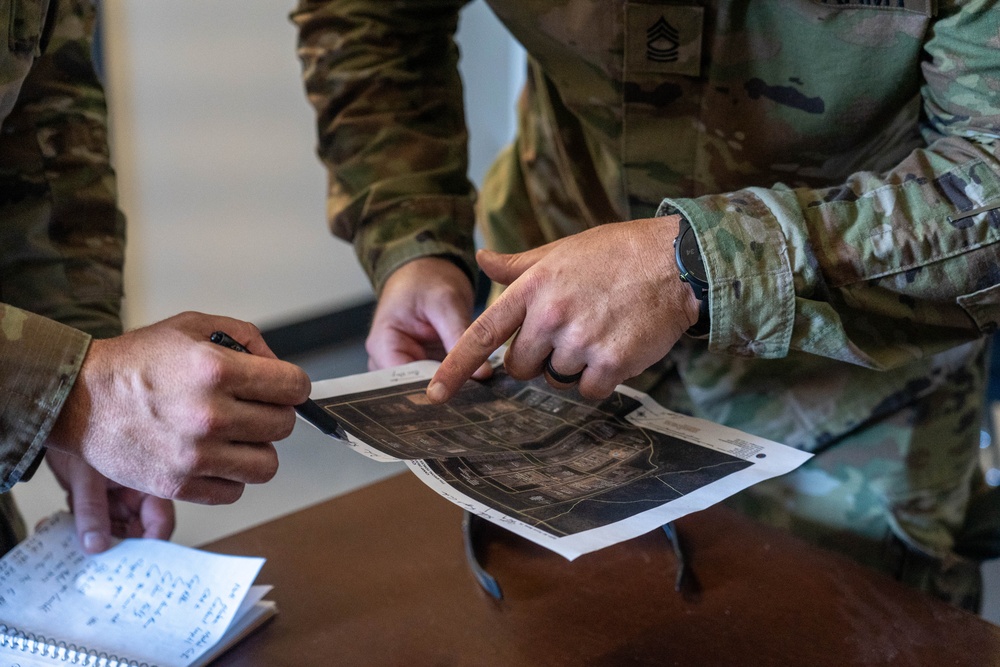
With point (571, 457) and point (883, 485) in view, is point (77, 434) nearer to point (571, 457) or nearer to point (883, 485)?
point (571, 457)

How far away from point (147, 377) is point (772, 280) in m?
0.50

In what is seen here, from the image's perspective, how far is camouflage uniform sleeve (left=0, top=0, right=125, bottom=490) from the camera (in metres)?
0.92

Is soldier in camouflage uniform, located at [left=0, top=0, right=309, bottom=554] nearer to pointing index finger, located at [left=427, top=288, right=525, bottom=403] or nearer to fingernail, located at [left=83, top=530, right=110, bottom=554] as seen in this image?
fingernail, located at [left=83, top=530, right=110, bottom=554]

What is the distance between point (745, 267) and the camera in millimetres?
738

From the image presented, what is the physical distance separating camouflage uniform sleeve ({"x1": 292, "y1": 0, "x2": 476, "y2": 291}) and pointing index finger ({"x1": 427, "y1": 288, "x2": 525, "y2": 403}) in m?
0.34

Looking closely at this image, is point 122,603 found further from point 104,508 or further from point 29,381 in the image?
point 29,381

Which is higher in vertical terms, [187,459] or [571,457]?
[187,459]

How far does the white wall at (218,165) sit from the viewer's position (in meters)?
2.50

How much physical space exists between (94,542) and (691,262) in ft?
1.94

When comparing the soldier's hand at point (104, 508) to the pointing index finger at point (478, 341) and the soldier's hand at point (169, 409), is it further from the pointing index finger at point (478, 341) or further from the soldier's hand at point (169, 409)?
the pointing index finger at point (478, 341)

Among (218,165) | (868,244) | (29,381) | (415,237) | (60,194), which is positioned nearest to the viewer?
(29,381)

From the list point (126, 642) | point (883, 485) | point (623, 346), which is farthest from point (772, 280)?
point (126, 642)

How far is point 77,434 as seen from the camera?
2.18 feet

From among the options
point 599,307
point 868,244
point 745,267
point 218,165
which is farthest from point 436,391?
point 218,165
